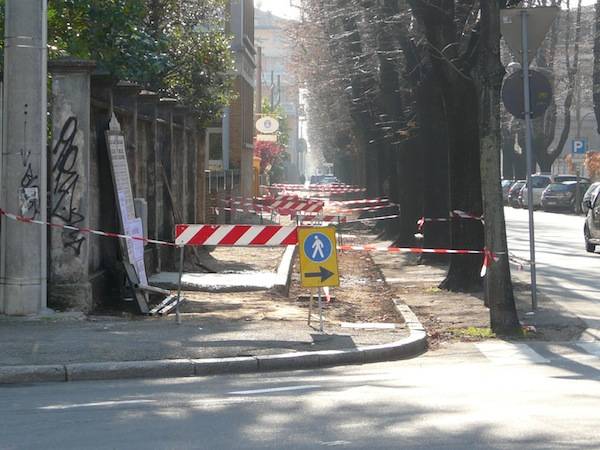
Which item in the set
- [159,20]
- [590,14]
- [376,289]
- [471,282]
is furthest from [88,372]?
[590,14]

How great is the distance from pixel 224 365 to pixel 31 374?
166 centimetres

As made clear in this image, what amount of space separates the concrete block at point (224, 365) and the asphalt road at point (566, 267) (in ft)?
13.3

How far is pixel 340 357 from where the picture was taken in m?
11.3

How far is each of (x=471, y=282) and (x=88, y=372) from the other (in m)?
8.28

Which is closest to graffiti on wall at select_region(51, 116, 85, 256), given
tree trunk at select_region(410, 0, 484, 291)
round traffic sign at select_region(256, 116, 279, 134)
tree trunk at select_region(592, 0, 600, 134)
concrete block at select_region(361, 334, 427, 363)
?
concrete block at select_region(361, 334, 427, 363)

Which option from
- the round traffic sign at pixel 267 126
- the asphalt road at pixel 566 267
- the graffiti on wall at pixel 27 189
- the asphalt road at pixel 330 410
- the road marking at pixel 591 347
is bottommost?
the road marking at pixel 591 347

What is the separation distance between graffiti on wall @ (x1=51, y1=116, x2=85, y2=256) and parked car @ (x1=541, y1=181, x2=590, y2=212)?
42352 mm

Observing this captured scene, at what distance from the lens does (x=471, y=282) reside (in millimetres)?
17438

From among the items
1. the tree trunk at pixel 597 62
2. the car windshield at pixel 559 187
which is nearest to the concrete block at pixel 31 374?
the tree trunk at pixel 597 62

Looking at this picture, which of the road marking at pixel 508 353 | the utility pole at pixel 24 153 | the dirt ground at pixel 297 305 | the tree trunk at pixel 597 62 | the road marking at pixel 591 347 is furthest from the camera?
the tree trunk at pixel 597 62

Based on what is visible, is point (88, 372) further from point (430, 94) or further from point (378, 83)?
point (378, 83)

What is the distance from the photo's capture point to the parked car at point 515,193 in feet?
197

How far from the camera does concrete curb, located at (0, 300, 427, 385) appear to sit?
10203 mm

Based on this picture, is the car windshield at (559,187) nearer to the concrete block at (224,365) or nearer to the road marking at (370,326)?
the road marking at (370,326)
